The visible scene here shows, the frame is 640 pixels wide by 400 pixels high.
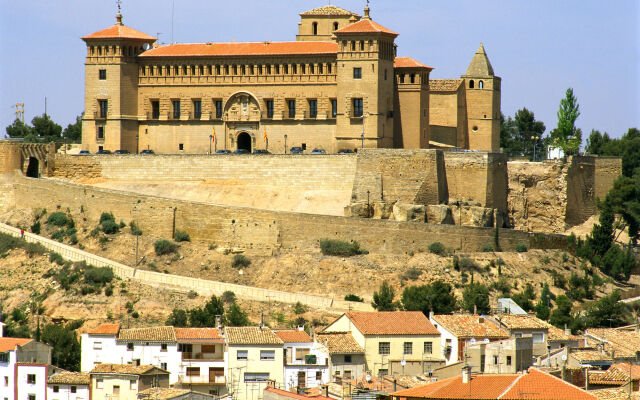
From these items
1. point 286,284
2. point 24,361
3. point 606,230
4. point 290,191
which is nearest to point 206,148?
point 290,191

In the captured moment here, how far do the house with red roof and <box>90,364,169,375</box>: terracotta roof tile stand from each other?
7.20 metres

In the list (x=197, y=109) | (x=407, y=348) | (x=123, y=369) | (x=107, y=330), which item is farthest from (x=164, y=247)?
(x=123, y=369)

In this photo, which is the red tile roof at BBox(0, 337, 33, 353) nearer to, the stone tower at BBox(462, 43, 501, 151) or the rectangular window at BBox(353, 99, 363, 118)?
the rectangular window at BBox(353, 99, 363, 118)

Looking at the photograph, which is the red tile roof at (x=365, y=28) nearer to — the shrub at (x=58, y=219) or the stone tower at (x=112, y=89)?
the stone tower at (x=112, y=89)

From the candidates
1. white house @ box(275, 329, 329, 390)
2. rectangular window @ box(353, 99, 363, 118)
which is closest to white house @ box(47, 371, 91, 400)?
white house @ box(275, 329, 329, 390)

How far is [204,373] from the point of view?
1928 inches

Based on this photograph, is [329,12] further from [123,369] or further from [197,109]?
[123,369]

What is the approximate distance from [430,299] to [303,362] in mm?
→ 11242

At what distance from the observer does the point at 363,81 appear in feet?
238

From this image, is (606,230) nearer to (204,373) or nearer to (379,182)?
(379,182)

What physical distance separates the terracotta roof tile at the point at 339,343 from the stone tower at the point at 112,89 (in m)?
29.0

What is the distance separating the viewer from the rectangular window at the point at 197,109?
77.4 m

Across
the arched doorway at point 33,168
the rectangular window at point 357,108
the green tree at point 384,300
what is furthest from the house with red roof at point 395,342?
the arched doorway at point 33,168

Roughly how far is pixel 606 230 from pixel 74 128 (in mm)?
50426
